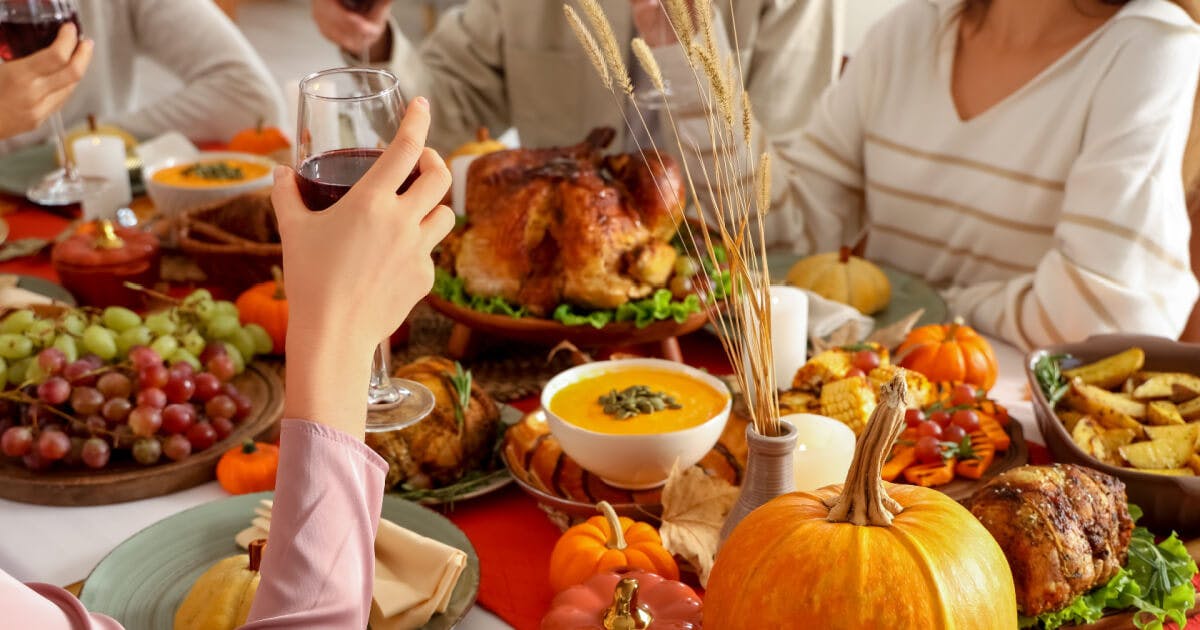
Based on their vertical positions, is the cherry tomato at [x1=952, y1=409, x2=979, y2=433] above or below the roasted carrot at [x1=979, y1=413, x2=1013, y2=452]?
above

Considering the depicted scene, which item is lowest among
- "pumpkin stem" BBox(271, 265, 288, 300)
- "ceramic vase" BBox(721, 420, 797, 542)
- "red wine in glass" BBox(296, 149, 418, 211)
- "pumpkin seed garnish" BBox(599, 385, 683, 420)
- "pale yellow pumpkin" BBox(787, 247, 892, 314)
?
"pale yellow pumpkin" BBox(787, 247, 892, 314)

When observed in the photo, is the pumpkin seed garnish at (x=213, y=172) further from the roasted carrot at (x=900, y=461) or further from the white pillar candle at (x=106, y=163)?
the roasted carrot at (x=900, y=461)

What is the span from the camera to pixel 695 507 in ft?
3.79

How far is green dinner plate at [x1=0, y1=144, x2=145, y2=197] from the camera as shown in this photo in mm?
2318

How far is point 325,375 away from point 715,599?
1.29 ft

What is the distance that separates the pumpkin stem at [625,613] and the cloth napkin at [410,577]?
0.18 metres

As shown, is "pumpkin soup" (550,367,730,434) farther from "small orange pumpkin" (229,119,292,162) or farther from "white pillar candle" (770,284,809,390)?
"small orange pumpkin" (229,119,292,162)

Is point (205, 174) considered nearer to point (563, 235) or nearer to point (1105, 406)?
point (563, 235)

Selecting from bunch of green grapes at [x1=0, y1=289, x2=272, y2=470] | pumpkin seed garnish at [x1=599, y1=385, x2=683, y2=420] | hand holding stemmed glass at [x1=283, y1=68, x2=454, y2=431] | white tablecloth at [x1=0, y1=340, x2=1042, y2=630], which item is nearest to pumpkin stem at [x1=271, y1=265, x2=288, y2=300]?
bunch of green grapes at [x1=0, y1=289, x2=272, y2=470]

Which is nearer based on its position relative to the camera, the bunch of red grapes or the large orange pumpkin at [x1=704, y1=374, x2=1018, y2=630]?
the large orange pumpkin at [x1=704, y1=374, x2=1018, y2=630]

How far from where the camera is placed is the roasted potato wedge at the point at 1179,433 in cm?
125

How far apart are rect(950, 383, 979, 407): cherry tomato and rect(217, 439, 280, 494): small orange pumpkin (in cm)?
86

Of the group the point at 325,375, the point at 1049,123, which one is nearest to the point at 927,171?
the point at 1049,123

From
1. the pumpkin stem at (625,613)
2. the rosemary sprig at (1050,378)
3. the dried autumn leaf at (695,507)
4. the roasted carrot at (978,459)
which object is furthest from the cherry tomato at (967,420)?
the pumpkin stem at (625,613)
